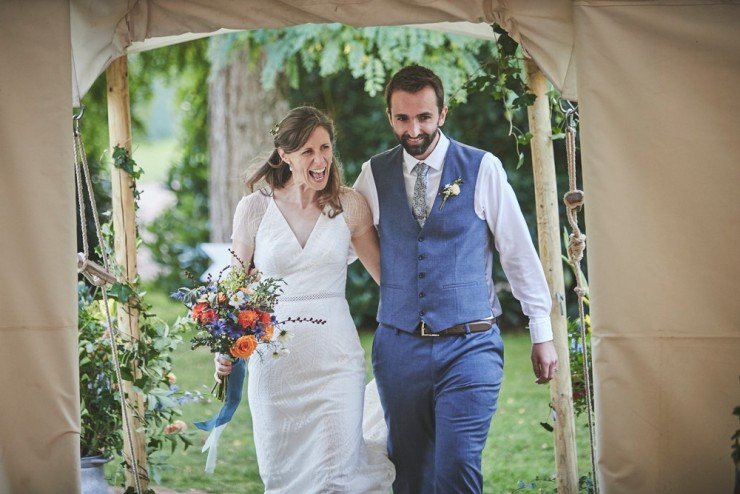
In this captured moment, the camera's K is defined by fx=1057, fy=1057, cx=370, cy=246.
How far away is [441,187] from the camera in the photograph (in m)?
4.59

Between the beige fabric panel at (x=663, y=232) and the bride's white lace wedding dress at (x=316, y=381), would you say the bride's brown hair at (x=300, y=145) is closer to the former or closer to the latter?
the bride's white lace wedding dress at (x=316, y=381)

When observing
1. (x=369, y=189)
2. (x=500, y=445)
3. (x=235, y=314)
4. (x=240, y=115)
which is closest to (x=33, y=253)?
(x=235, y=314)

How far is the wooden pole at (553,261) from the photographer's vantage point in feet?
16.4

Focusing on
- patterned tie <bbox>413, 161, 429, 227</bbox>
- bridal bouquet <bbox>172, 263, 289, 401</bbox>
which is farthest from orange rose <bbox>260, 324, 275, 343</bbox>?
patterned tie <bbox>413, 161, 429, 227</bbox>

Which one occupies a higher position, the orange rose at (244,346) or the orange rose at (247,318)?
the orange rose at (247,318)

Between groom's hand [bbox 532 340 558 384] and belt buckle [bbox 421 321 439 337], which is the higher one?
belt buckle [bbox 421 321 439 337]

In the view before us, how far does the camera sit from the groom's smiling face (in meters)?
4.56

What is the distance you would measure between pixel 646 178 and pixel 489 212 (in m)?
0.85

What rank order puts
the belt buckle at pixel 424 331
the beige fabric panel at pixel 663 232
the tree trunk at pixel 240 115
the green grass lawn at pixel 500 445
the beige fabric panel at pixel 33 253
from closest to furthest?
the beige fabric panel at pixel 663 232 → the beige fabric panel at pixel 33 253 → the belt buckle at pixel 424 331 → the green grass lawn at pixel 500 445 → the tree trunk at pixel 240 115

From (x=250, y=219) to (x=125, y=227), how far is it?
0.79 meters

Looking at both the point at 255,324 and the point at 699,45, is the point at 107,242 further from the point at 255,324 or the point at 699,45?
the point at 699,45

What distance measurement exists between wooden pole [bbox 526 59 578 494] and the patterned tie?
2.10ft

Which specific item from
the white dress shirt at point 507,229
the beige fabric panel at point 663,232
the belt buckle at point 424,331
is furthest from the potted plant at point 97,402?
the beige fabric panel at point 663,232

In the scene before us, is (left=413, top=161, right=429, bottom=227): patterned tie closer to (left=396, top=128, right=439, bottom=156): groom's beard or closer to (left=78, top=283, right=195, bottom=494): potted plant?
(left=396, top=128, right=439, bottom=156): groom's beard
